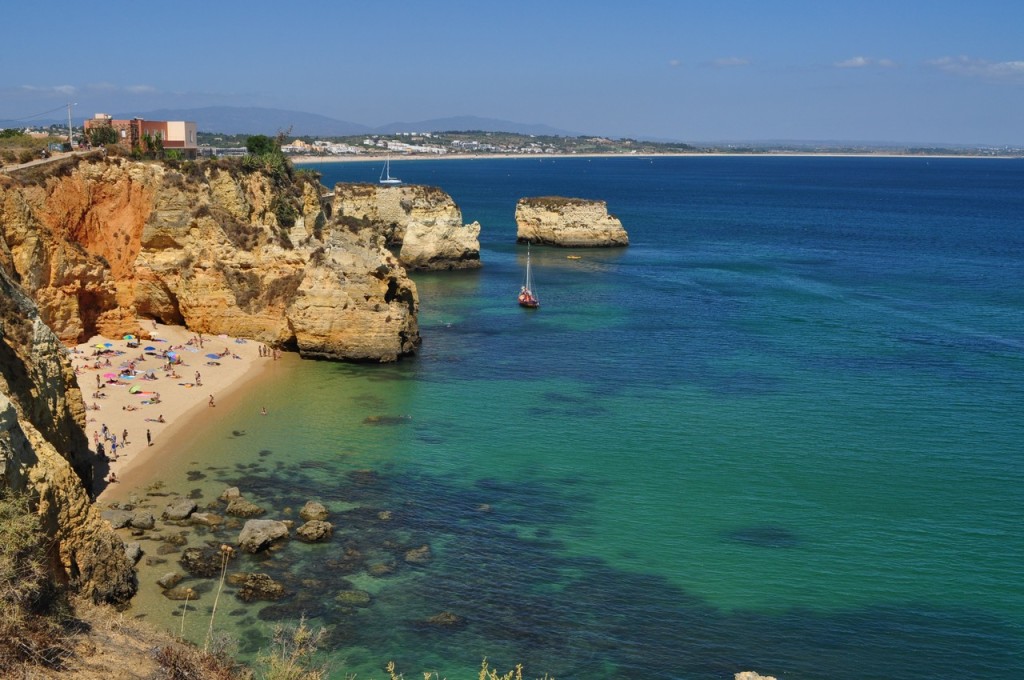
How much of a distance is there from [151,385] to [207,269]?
28.5 feet

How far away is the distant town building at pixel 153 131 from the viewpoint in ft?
199

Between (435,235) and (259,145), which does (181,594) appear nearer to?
(259,145)

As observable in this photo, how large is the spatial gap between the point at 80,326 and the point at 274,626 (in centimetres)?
2524

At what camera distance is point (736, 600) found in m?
22.0

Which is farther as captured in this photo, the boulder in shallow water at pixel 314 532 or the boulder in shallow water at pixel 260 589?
the boulder in shallow water at pixel 314 532

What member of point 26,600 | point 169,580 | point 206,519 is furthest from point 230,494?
point 26,600

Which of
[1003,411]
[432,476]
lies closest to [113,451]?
[432,476]

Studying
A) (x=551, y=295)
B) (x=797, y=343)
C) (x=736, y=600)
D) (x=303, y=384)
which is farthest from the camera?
(x=551, y=295)

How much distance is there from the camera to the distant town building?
199 feet

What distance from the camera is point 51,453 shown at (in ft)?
65.6

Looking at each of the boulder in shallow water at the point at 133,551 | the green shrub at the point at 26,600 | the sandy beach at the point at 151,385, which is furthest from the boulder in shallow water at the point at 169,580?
the sandy beach at the point at 151,385

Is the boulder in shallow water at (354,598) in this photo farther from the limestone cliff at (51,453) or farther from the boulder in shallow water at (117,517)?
the boulder in shallow water at (117,517)

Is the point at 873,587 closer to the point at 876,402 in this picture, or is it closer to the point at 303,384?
the point at 876,402

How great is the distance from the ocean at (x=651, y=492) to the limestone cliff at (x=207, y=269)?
239cm
